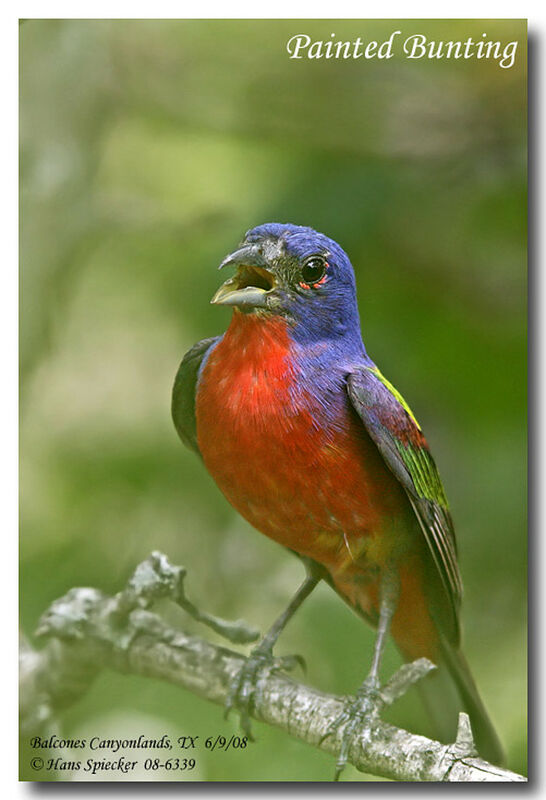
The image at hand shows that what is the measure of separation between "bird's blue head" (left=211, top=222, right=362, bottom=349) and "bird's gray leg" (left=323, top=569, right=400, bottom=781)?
0.79 meters

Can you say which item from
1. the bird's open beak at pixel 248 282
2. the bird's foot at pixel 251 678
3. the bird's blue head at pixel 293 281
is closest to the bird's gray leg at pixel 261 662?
the bird's foot at pixel 251 678

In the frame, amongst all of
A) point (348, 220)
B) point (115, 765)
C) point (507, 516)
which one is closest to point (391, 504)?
point (507, 516)

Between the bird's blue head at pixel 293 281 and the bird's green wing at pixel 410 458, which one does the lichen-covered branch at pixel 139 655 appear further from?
the bird's blue head at pixel 293 281

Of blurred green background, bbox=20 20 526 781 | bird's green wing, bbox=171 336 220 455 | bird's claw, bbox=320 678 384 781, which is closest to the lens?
bird's claw, bbox=320 678 384 781

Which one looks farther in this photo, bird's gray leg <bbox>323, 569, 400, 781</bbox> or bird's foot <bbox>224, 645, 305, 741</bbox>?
bird's foot <bbox>224, 645, 305, 741</bbox>

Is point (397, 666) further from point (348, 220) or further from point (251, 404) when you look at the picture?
point (348, 220)

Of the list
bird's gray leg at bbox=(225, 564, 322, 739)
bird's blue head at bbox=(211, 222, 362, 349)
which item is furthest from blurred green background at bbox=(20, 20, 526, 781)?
bird's blue head at bbox=(211, 222, 362, 349)

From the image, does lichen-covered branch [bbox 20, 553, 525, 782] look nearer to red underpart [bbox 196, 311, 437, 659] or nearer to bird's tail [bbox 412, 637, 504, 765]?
bird's tail [bbox 412, 637, 504, 765]

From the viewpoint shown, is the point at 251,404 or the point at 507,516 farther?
the point at 507,516

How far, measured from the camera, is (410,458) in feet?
10.7

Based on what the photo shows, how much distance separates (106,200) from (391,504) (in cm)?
138

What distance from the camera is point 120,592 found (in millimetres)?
3580

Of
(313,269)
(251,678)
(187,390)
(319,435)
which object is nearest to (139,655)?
(251,678)

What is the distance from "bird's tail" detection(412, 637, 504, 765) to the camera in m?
3.46
